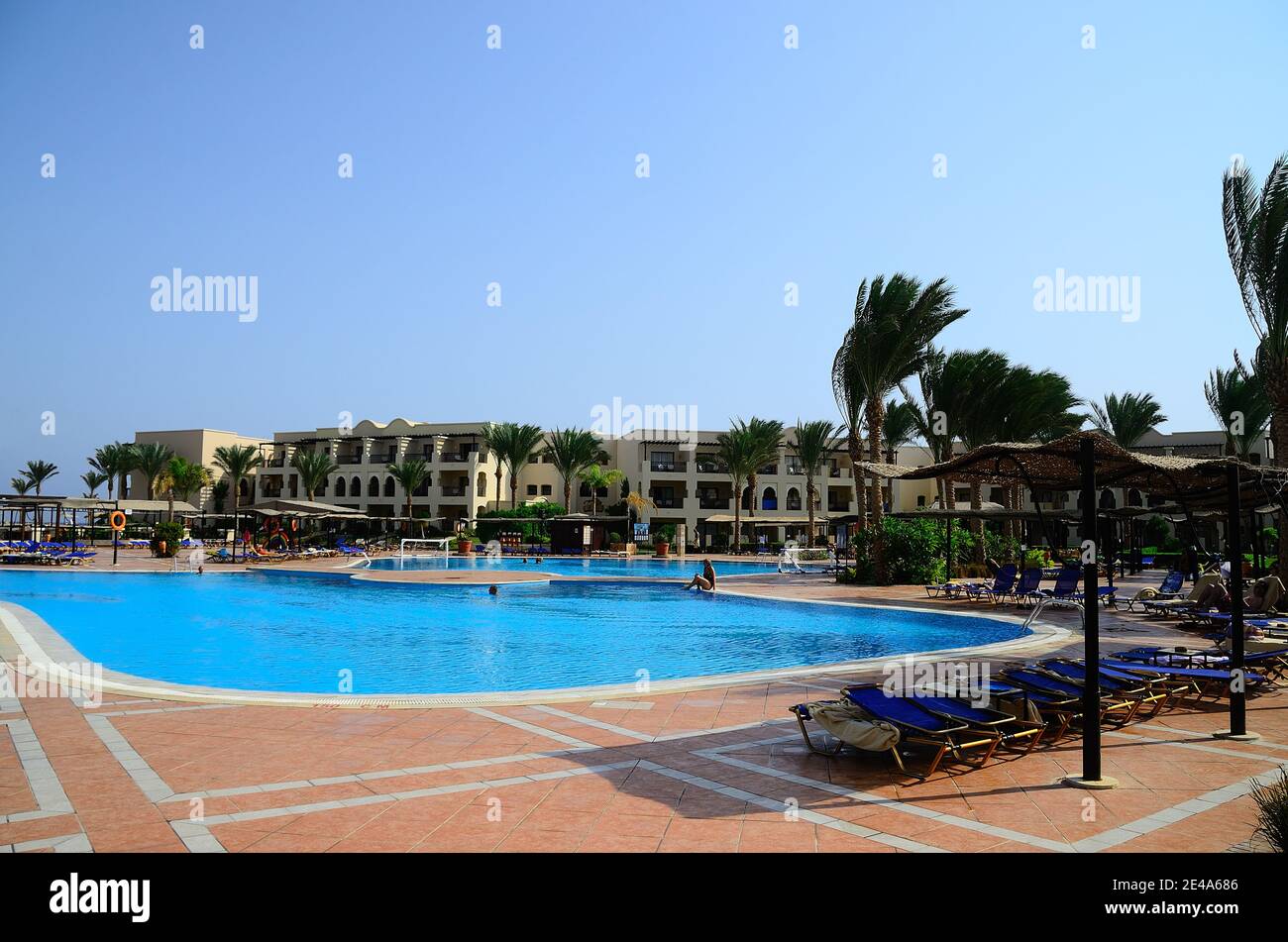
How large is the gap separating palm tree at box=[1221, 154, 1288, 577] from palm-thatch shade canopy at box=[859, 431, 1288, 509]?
537 centimetres

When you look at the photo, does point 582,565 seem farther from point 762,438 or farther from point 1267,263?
point 1267,263

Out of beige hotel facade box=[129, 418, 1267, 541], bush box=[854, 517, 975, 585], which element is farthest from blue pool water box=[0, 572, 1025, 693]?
beige hotel facade box=[129, 418, 1267, 541]

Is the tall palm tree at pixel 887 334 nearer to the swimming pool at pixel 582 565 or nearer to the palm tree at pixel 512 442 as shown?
the swimming pool at pixel 582 565

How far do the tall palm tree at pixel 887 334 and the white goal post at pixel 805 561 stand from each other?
996 centimetres

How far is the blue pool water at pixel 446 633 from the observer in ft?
38.7

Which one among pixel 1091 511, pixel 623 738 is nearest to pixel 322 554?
pixel 623 738

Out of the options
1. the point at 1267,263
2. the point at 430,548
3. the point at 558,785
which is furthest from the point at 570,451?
the point at 558,785

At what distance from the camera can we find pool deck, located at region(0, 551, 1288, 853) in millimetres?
4355

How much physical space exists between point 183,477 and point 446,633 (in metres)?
57.6

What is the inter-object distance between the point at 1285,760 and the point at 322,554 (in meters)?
35.8

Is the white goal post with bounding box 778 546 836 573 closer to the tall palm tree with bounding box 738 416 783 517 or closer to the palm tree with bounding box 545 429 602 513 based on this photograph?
the tall palm tree with bounding box 738 416 783 517

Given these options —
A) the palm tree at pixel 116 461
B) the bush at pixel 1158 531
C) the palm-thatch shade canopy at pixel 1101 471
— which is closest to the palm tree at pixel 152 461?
the palm tree at pixel 116 461

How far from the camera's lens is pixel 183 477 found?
208ft
